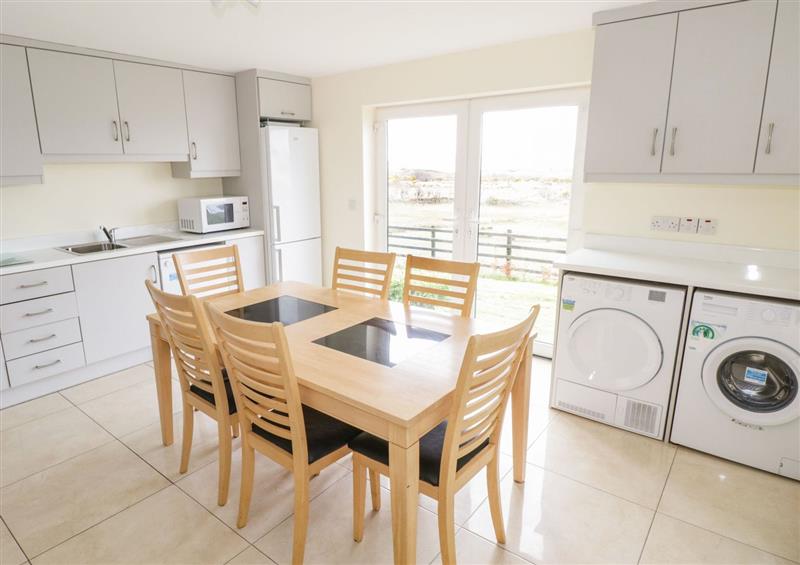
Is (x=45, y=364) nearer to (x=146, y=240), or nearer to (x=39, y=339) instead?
(x=39, y=339)

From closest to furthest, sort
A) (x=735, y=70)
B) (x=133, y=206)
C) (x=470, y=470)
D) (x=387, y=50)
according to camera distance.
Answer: (x=470, y=470) < (x=735, y=70) < (x=387, y=50) < (x=133, y=206)

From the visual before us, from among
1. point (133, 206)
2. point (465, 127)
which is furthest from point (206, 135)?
point (465, 127)

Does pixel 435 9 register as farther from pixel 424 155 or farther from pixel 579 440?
pixel 579 440

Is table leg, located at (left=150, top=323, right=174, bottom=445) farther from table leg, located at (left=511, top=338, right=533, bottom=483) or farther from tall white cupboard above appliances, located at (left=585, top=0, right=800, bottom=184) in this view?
tall white cupboard above appliances, located at (left=585, top=0, right=800, bottom=184)

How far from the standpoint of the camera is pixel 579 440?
253 cm

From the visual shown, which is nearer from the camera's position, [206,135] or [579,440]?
[579,440]

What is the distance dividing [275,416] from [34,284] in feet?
7.42

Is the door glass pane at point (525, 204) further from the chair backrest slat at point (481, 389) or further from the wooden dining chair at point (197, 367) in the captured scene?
the wooden dining chair at point (197, 367)

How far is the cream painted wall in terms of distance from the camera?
10.8 ft

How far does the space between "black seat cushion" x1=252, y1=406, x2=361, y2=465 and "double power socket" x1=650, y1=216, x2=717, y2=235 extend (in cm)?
225

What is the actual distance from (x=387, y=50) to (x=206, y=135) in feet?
5.64

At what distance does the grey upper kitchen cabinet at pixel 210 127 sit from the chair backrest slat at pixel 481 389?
133 inches

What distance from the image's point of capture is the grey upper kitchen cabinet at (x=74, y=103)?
9.98 ft

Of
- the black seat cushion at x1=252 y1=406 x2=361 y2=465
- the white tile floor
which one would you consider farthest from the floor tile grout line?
the black seat cushion at x1=252 y1=406 x2=361 y2=465
